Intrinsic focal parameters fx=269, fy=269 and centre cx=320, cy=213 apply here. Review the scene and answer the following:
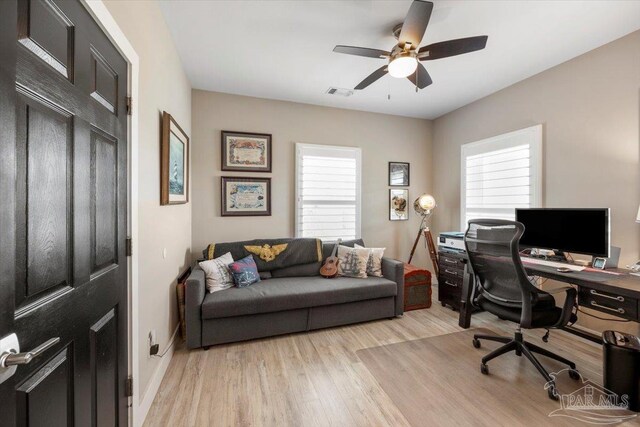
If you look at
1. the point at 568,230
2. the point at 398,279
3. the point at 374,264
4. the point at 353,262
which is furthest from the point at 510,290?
the point at 353,262

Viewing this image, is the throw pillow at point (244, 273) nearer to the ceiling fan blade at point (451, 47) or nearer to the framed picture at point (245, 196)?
the framed picture at point (245, 196)

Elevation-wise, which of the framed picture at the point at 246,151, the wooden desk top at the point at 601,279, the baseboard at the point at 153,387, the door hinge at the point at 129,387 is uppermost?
the framed picture at the point at 246,151

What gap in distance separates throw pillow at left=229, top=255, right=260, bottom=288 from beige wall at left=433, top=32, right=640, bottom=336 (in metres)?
3.32

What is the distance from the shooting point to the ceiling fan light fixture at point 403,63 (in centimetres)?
200

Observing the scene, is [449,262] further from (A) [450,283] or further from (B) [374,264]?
(B) [374,264]

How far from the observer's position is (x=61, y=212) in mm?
934

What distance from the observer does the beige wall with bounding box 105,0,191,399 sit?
1642 millimetres

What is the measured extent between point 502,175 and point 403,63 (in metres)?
2.29

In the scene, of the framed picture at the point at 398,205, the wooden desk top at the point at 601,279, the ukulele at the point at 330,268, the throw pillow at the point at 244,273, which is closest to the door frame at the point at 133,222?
the throw pillow at the point at 244,273

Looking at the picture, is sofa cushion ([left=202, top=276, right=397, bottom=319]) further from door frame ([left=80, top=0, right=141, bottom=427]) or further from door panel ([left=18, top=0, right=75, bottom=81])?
door panel ([left=18, top=0, right=75, bottom=81])

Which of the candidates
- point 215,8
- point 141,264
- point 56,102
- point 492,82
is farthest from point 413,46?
point 141,264

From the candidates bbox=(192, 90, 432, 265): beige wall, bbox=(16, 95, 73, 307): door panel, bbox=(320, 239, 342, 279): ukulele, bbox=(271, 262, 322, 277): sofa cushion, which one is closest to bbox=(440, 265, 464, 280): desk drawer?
bbox=(192, 90, 432, 265): beige wall

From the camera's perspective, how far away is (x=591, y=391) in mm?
1891

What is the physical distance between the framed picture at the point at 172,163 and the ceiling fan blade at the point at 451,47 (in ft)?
6.80
